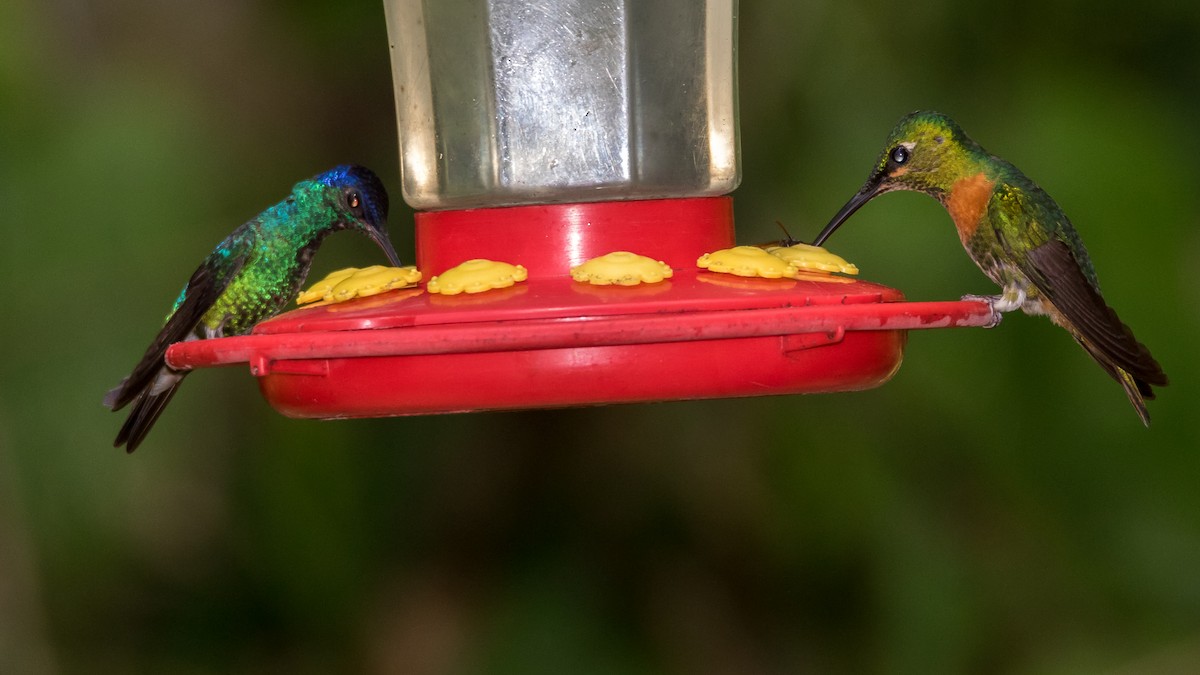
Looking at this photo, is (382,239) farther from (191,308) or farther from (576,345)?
(576,345)

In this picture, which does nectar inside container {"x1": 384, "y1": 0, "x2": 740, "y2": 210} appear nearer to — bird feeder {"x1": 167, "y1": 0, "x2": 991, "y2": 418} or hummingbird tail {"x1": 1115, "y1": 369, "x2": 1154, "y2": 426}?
bird feeder {"x1": 167, "y1": 0, "x2": 991, "y2": 418}

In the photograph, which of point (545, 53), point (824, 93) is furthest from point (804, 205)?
point (545, 53)

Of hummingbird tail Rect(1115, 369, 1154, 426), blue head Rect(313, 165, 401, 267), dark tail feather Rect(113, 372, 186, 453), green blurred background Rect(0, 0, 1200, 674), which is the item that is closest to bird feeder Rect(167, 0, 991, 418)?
blue head Rect(313, 165, 401, 267)

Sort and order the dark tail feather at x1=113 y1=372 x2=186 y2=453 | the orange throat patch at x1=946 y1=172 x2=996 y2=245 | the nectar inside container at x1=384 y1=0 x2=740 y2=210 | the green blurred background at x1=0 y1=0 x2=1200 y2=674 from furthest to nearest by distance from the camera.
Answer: the green blurred background at x1=0 y1=0 x2=1200 y2=674
the orange throat patch at x1=946 y1=172 x2=996 y2=245
the dark tail feather at x1=113 y1=372 x2=186 y2=453
the nectar inside container at x1=384 y1=0 x2=740 y2=210

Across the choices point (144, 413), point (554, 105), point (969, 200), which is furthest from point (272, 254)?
point (969, 200)

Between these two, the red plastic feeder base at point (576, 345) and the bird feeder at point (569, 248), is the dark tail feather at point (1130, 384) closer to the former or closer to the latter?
the bird feeder at point (569, 248)

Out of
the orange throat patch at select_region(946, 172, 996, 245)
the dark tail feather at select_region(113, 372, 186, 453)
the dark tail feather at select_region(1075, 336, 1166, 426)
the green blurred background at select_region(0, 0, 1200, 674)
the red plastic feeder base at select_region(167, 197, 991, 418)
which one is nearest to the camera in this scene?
the red plastic feeder base at select_region(167, 197, 991, 418)

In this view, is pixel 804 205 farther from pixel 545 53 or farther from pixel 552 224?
pixel 552 224

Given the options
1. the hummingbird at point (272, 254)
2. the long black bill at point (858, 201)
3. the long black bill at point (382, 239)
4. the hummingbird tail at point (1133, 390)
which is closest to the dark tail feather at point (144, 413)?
the hummingbird at point (272, 254)
